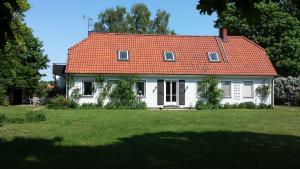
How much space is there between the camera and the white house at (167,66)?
39.0 m

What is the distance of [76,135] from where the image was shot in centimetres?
1812

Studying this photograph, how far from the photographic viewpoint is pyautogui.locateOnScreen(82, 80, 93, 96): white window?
3875cm

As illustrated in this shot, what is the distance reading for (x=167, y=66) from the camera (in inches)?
1574

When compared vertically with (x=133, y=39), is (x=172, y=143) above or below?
below

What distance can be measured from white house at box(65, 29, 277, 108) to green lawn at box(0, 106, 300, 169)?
1545 centimetres

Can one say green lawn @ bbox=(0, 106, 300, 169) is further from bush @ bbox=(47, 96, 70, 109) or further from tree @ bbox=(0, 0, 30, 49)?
bush @ bbox=(47, 96, 70, 109)

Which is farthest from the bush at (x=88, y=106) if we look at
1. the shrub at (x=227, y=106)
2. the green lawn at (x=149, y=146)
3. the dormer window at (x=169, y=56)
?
the green lawn at (x=149, y=146)

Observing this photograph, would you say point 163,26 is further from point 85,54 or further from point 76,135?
point 76,135

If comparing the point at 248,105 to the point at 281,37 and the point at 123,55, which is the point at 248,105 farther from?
the point at 281,37

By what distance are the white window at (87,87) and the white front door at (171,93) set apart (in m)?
5.43

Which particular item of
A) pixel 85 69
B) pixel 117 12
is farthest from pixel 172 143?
pixel 117 12

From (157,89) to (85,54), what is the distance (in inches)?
232

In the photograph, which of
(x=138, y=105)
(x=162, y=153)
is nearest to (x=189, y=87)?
(x=138, y=105)

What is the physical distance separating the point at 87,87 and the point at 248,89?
39.0 feet
